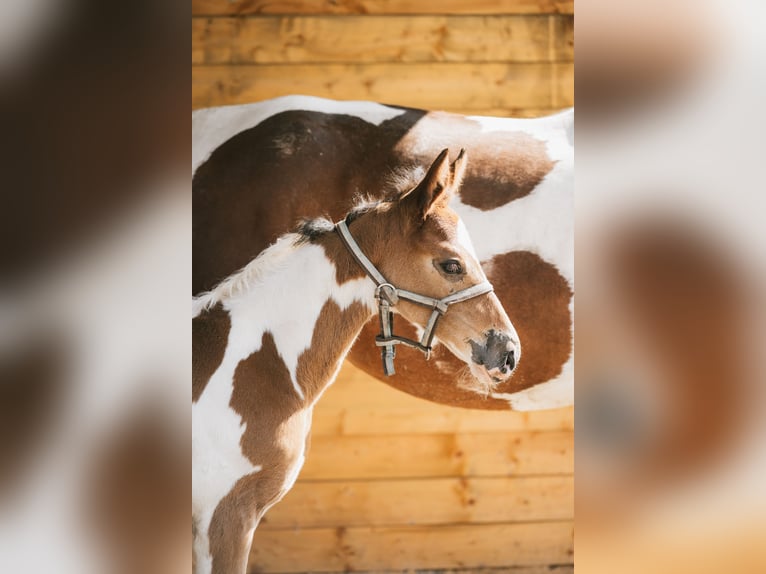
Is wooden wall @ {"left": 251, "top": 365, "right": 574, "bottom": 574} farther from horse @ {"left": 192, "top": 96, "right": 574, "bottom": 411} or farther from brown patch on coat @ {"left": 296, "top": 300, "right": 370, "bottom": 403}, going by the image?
brown patch on coat @ {"left": 296, "top": 300, "right": 370, "bottom": 403}

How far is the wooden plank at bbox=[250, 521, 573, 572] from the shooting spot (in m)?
2.19

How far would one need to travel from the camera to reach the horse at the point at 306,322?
46.9 inches

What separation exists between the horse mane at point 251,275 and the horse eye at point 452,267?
278mm

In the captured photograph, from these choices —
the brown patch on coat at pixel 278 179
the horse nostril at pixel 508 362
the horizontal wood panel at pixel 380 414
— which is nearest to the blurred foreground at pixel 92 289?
the horse nostril at pixel 508 362

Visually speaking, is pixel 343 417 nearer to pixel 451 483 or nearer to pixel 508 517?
pixel 451 483

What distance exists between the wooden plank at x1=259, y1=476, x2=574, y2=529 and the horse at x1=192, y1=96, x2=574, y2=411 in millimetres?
570

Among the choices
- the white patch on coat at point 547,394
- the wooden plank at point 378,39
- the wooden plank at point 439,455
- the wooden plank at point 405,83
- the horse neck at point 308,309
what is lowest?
the wooden plank at point 439,455

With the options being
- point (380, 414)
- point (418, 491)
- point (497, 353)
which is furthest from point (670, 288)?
point (418, 491)

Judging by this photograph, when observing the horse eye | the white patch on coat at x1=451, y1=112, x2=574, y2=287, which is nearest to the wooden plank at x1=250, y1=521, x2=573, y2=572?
the white patch on coat at x1=451, y1=112, x2=574, y2=287

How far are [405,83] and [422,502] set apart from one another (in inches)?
52.8

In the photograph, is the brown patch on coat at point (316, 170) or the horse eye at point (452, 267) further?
the brown patch on coat at point (316, 170)

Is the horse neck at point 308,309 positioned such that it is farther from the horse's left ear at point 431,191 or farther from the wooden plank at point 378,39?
the wooden plank at point 378,39

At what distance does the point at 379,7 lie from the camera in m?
2.05

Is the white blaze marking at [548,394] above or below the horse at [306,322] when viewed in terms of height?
below
